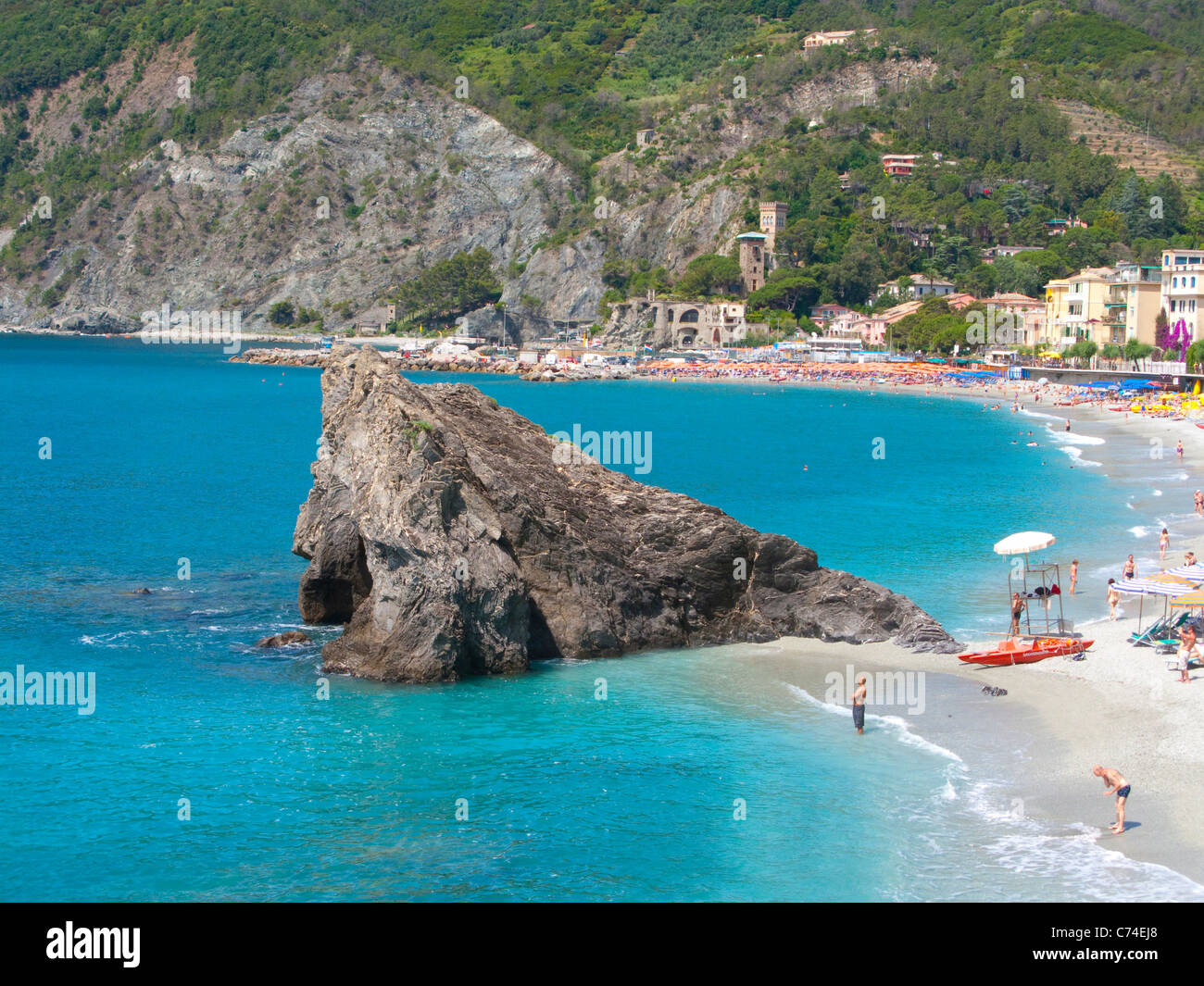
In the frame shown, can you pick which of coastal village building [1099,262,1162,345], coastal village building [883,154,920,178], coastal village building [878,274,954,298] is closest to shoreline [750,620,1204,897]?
coastal village building [1099,262,1162,345]

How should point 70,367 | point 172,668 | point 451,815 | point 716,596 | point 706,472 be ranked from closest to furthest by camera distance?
point 451,815
point 172,668
point 716,596
point 706,472
point 70,367

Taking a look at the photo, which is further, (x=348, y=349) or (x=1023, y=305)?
(x=1023, y=305)

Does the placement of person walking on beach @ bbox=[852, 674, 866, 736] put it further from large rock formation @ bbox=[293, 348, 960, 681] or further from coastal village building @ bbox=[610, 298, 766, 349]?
coastal village building @ bbox=[610, 298, 766, 349]

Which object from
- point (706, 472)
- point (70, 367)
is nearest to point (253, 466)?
point (706, 472)

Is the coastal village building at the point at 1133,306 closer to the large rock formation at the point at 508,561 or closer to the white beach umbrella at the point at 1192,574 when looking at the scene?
the white beach umbrella at the point at 1192,574

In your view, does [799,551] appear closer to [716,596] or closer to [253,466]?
[716,596]

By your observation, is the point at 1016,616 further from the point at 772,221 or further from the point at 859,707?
the point at 772,221

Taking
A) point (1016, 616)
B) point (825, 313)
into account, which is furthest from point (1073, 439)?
point (825, 313)

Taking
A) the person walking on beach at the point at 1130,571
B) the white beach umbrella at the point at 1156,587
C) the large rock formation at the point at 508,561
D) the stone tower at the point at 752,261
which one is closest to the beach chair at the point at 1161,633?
the white beach umbrella at the point at 1156,587
